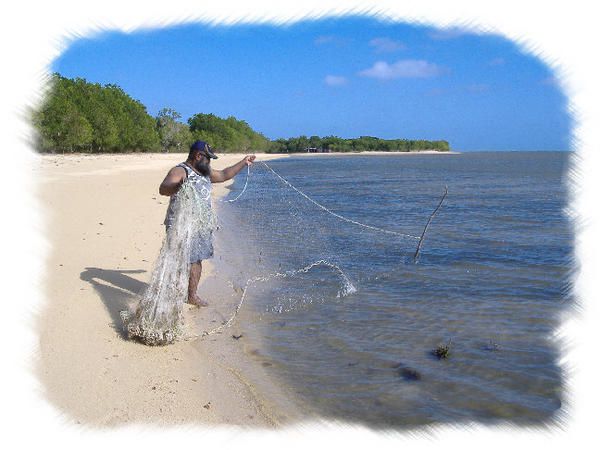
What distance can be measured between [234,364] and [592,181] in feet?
12.8

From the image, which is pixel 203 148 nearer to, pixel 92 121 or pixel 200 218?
pixel 200 218

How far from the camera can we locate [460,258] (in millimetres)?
10133

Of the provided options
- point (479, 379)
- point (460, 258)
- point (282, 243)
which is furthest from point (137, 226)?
point (479, 379)

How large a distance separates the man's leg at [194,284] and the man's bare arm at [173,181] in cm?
108

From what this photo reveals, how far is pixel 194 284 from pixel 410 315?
276 centimetres

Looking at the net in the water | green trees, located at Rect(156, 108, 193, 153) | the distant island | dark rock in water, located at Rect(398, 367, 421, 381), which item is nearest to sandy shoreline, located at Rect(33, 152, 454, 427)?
the net in the water

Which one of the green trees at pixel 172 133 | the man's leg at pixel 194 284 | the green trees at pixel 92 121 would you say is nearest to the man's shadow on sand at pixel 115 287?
the man's leg at pixel 194 284

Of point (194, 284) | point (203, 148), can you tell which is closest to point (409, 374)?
point (194, 284)

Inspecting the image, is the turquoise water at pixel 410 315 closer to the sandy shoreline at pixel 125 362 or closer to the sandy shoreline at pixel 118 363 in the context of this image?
the sandy shoreline at pixel 125 362

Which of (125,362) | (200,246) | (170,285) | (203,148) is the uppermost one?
(203,148)

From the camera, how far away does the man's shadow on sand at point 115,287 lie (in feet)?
19.6

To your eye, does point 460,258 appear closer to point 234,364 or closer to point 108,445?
point 234,364

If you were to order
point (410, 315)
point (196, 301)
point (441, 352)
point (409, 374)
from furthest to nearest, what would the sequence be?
1. point (196, 301)
2. point (410, 315)
3. point (441, 352)
4. point (409, 374)

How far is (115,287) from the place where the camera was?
6.82 m
